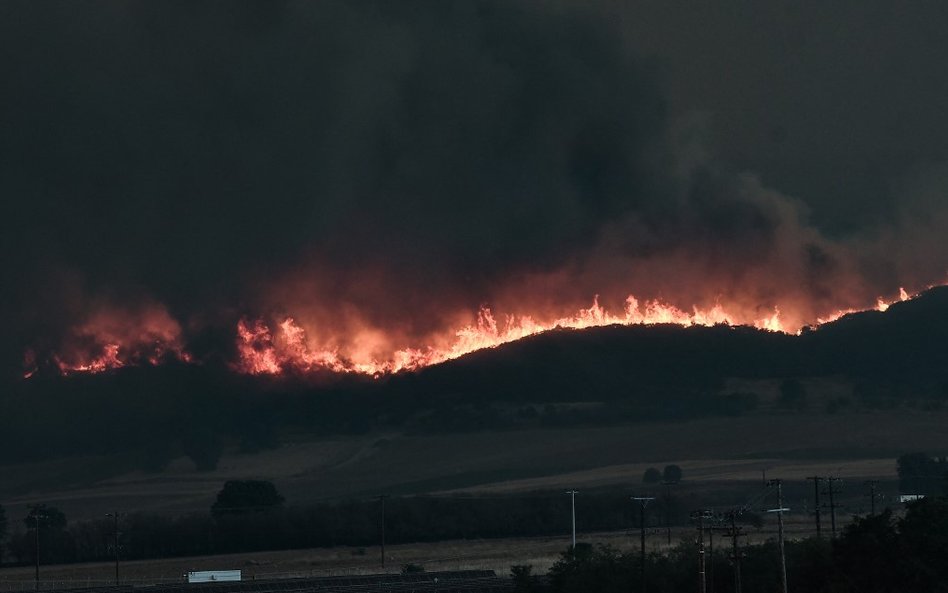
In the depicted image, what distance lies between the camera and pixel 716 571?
16200 centimetres

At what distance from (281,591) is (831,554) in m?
67.9

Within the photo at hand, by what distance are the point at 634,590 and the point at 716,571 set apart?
11.2m

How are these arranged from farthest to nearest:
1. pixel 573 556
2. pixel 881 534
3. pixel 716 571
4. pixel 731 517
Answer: pixel 573 556 < pixel 716 571 < pixel 881 534 < pixel 731 517

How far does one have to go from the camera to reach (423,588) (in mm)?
194125

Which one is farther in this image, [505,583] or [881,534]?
[505,583]

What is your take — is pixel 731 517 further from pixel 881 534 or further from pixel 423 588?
pixel 423 588

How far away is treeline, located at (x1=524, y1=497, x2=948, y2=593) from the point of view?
144 metres

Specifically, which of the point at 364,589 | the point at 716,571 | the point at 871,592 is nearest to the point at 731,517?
the point at 871,592

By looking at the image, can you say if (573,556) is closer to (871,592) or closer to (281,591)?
(281,591)

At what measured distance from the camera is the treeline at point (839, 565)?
143625mm

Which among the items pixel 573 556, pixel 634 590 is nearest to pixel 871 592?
pixel 634 590

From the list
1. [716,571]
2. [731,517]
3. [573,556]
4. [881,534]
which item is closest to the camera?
[731,517]

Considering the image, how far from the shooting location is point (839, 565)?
150 m

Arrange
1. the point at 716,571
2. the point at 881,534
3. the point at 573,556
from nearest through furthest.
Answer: the point at 881,534 → the point at 716,571 → the point at 573,556
